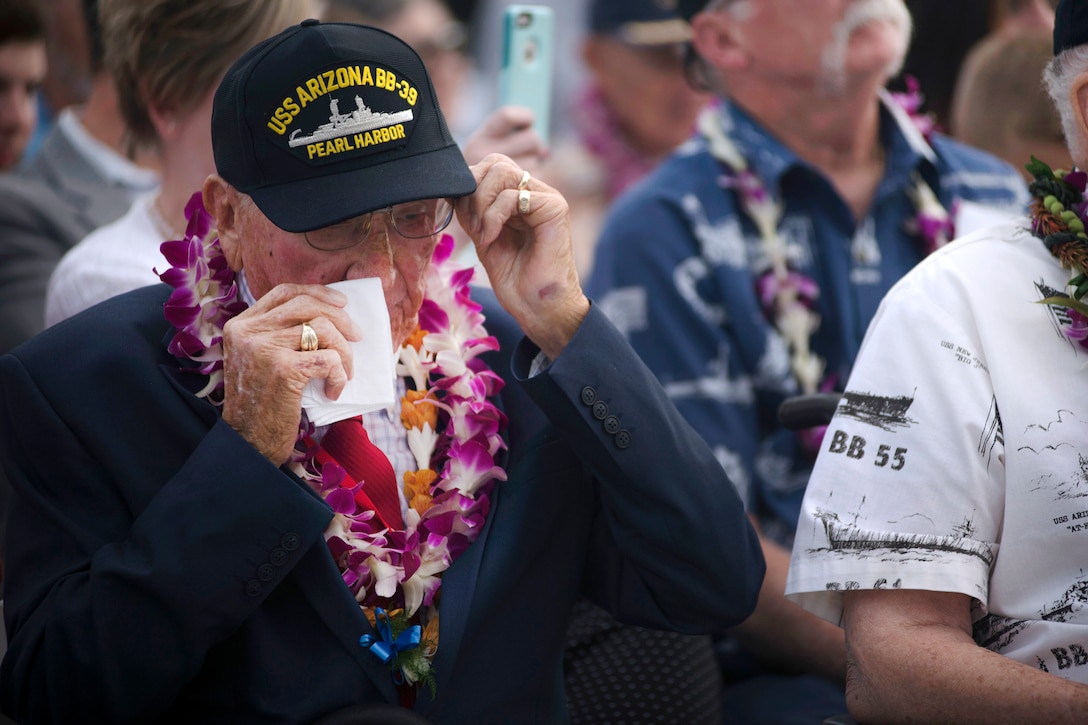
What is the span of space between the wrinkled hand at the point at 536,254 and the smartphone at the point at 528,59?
1023mm

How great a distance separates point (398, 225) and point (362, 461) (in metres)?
0.43

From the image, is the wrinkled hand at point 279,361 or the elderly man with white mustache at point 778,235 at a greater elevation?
the wrinkled hand at point 279,361

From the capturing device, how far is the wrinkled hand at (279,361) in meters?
2.04

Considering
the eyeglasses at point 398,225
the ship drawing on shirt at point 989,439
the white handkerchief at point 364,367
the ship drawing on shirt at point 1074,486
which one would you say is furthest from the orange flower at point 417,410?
the ship drawing on shirt at point 1074,486

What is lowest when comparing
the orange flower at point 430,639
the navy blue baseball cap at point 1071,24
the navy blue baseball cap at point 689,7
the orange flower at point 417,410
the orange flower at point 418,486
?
the orange flower at point 430,639

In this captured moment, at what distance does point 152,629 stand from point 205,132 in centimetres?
153

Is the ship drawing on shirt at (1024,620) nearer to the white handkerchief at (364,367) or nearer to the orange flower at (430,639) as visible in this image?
the orange flower at (430,639)

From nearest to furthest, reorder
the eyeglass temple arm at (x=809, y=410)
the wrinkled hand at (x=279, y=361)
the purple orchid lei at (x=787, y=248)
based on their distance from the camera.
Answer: the wrinkled hand at (x=279, y=361)
the eyeglass temple arm at (x=809, y=410)
the purple orchid lei at (x=787, y=248)

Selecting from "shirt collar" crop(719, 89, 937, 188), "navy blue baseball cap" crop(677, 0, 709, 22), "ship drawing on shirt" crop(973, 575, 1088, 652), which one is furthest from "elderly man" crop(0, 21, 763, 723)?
"navy blue baseball cap" crop(677, 0, 709, 22)

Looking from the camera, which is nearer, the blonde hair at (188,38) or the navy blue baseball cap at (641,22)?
the blonde hair at (188,38)

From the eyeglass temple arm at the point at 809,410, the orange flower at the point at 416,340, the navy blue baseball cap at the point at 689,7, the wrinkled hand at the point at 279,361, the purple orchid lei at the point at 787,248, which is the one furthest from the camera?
the navy blue baseball cap at the point at 689,7

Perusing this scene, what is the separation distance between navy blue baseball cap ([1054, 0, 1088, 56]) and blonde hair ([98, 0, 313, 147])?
1.77 m

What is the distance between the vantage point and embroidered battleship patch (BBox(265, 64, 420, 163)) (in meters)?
2.11

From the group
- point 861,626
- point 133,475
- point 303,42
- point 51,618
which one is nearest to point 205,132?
point 303,42
